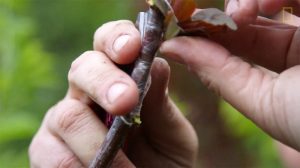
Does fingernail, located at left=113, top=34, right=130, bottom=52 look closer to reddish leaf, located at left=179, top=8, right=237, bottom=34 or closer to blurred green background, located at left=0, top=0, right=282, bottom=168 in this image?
reddish leaf, located at left=179, top=8, right=237, bottom=34

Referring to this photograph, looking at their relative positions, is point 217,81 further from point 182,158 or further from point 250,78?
point 182,158

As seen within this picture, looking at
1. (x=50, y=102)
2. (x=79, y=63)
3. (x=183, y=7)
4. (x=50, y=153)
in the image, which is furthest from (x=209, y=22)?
(x=50, y=102)

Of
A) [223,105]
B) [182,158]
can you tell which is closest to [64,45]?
[223,105]

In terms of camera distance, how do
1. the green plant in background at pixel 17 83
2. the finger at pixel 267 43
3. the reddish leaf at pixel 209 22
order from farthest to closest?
the green plant in background at pixel 17 83, the finger at pixel 267 43, the reddish leaf at pixel 209 22

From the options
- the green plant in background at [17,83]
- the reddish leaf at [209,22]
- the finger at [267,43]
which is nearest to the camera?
the reddish leaf at [209,22]

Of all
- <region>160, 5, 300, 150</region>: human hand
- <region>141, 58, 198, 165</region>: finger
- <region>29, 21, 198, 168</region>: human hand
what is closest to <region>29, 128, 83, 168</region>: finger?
<region>29, 21, 198, 168</region>: human hand

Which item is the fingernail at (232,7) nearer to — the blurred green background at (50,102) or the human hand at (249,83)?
the human hand at (249,83)

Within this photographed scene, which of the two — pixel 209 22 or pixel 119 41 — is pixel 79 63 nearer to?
pixel 119 41

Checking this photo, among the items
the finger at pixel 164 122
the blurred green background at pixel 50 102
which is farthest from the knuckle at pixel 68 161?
the blurred green background at pixel 50 102
